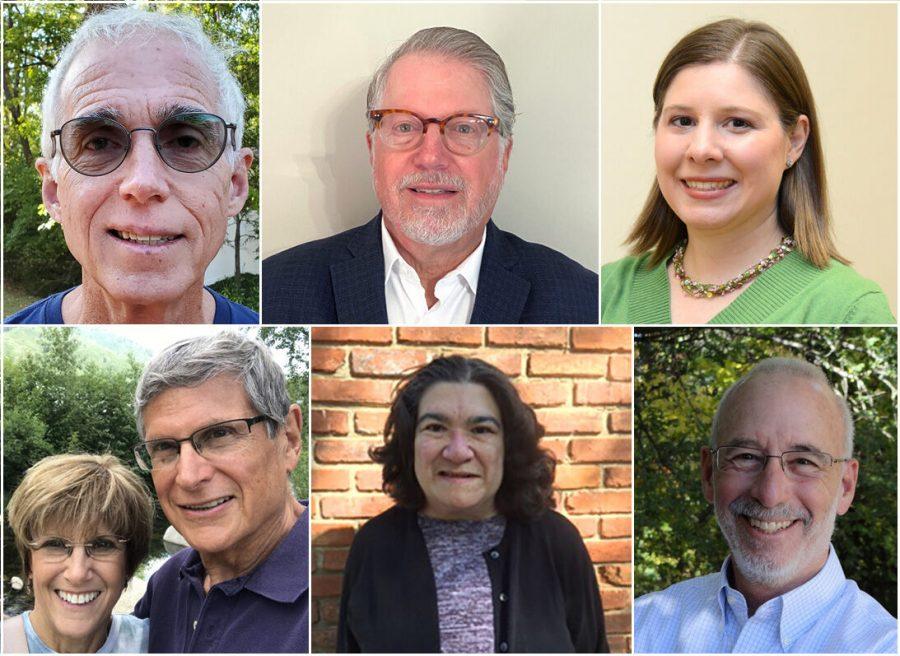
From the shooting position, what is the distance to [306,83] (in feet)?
12.4

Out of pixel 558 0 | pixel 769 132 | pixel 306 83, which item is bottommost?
pixel 769 132

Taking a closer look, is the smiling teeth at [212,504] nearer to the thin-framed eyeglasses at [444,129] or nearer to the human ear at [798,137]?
the thin-framed eyeglasses at [444,129]

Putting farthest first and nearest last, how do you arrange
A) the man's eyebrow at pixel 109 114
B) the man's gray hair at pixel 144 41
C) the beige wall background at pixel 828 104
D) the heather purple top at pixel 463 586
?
1. the beige wall background at pixel 828 104
2. the heather purple top at pixel 463 586
3. the man's gray hair at pixel 144 41
4. the man's eyebrow at pixel 109 114

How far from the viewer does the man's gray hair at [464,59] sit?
354cm

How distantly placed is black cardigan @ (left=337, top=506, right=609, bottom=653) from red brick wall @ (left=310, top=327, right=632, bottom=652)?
2.7 inches

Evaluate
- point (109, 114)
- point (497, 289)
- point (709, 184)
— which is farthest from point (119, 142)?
point (709, 184)

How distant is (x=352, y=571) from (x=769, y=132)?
2.21 m

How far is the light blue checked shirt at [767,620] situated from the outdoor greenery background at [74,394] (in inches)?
58.1

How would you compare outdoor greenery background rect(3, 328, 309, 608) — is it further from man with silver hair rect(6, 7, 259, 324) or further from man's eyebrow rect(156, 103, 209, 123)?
man's eyebrow rect(156, 103, 209, 123)

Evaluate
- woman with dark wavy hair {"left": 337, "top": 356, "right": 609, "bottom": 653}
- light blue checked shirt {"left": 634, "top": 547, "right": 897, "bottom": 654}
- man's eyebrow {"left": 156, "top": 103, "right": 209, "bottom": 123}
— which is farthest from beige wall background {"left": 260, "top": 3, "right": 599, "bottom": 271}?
light blue checked shirt {"left": 634, "top": 547, "right": 897, "bottom": 654}

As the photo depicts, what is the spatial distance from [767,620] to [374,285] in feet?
6.39

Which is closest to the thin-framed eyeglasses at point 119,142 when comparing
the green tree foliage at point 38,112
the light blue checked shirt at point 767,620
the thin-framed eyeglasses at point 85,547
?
the green tree foliage at point 38,112

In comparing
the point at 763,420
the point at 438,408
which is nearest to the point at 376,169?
the point at 438,408

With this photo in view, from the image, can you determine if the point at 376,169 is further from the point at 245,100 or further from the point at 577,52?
the point at 577,52
